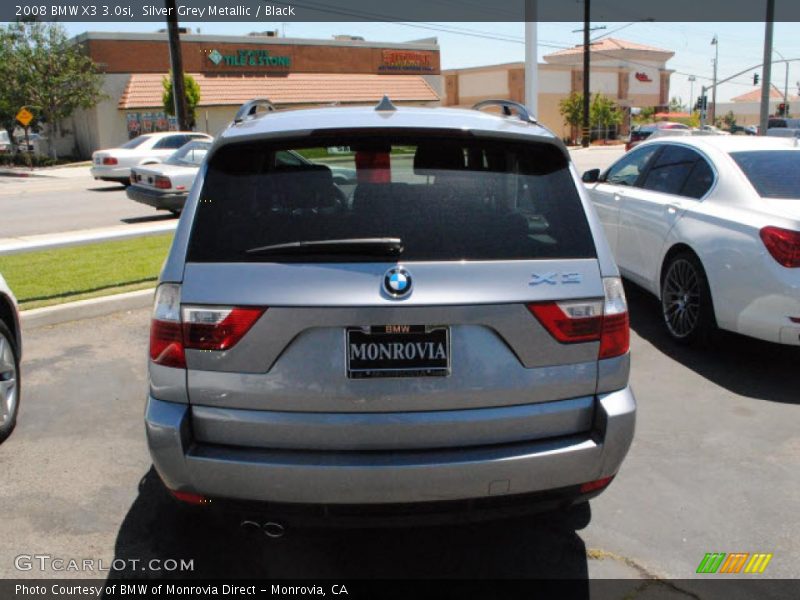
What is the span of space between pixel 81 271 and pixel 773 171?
7112 millimetres

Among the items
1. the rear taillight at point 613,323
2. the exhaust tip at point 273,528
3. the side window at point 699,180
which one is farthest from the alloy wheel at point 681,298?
the exhaust tip at point 273,528

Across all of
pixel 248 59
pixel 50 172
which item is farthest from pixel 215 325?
pixel 248 59

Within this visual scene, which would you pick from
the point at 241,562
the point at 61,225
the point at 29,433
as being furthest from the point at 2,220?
the point at 241,562

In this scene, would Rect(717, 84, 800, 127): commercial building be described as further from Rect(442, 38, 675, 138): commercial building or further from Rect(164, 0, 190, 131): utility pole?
Rect(164, 0, 190, 131): utility pole

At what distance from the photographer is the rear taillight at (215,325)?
8.61 ft

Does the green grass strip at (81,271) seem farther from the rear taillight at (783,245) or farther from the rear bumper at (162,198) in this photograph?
the rear taillight at (783,245)

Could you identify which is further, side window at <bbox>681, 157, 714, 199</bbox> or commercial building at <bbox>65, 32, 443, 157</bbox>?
commercial building at <bbox>65, 32, 443, 157</bbox>

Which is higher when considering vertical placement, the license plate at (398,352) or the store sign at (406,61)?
the store sign at (406,61)

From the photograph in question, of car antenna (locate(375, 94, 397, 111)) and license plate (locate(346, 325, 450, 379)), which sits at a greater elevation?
car antenna (locate(375, 94, 397, 111))

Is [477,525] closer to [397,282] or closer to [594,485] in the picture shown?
[594,485]

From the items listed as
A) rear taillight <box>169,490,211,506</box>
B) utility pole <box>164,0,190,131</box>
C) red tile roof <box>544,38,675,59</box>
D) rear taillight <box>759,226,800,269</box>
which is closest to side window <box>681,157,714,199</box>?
rear taillight <box>759,226,800,269</box>

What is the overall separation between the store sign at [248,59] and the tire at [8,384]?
4184cm

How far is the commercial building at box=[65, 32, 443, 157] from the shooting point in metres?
39.4

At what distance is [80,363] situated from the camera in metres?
5.74
